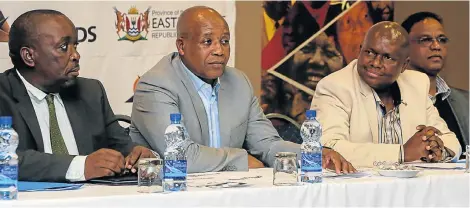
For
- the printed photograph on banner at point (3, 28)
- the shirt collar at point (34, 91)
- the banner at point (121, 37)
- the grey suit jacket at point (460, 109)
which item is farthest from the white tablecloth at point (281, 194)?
the printed photograph on banner at point (3, 28)

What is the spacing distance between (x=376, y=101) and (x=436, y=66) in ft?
3.80

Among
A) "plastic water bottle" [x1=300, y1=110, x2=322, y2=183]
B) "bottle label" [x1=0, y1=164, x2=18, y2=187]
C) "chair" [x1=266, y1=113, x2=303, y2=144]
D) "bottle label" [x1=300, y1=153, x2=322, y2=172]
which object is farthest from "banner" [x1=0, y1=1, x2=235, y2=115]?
"bottle label" [x1=0, y1=164, x2=18, y2=187]

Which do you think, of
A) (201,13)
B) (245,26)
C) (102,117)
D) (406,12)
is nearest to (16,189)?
(102,117)

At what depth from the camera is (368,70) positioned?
4055mm

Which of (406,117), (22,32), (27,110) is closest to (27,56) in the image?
(22,32)

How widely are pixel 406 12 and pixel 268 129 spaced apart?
9.09 ft

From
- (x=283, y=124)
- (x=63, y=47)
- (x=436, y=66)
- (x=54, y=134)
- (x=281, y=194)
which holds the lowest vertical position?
(x=281, y=194)

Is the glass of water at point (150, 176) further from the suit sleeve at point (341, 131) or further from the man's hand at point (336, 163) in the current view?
the suit sleeve at point (341, 131)

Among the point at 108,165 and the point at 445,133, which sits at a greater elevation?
the point at 445,133

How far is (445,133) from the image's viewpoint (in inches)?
163

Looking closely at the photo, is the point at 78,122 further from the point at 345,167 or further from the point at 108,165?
the point at 345,167

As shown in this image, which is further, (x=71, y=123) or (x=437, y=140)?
(x=437, y=140)

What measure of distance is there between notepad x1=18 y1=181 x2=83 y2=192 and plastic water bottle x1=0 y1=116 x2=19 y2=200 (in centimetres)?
13

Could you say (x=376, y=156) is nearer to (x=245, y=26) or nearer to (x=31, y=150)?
(x=31, y=150)
